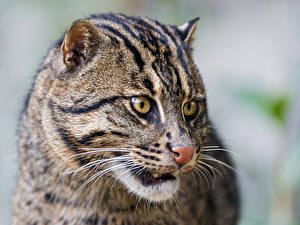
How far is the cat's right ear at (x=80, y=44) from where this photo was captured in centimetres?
359

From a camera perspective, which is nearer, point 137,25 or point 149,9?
point 137,25

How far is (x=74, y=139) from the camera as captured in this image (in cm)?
365

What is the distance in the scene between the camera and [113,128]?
11.4 feet

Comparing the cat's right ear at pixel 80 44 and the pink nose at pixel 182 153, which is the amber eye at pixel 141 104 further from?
the cat's right ear at pixel 80 44

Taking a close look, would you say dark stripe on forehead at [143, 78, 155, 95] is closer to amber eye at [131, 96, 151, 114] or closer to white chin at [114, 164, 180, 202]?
amber eye at [131, 96, 151, 114]

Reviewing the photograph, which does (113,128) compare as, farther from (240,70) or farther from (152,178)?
(240,70)

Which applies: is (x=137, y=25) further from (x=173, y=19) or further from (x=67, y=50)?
(x=173, y=19)

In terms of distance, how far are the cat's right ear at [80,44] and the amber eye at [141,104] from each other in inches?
19.8

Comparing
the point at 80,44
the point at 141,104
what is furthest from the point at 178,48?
the point at 80,44

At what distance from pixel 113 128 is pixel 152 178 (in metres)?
0.45

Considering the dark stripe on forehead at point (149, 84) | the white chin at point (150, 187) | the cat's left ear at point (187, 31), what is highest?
the cat's left ear at point (187, 31)

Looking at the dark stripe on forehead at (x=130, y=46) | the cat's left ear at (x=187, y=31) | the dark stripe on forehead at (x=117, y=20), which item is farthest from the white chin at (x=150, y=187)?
the cat's left ear at (x=187, y=31)

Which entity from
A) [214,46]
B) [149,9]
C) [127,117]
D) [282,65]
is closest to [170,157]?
[127,117]

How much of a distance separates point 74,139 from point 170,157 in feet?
2.35
